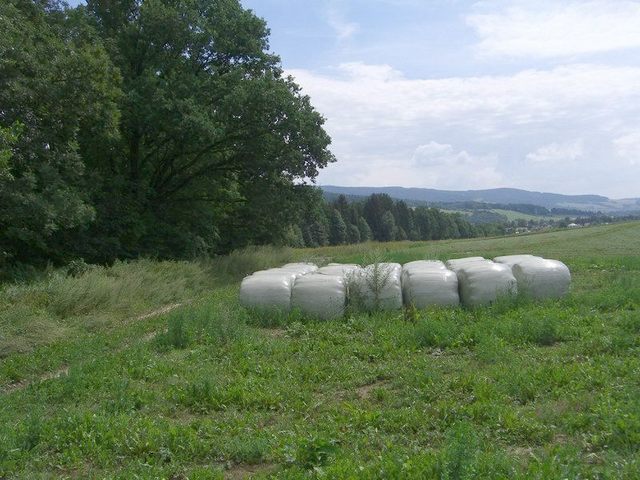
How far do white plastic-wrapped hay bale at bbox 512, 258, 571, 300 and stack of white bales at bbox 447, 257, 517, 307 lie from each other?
30 cm

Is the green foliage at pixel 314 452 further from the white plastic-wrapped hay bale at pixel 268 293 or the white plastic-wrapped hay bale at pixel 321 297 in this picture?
the white plastic-wrapped hay bale at pixel 268 293

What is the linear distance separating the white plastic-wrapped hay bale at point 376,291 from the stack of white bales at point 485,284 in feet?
3.93

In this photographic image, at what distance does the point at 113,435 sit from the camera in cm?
530

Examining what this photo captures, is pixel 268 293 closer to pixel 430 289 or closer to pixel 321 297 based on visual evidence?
pixel 321 297

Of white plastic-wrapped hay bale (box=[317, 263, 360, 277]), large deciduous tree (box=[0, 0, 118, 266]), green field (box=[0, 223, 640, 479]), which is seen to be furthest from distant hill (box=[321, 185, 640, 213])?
green field (box=[0, 223, 640, 479])

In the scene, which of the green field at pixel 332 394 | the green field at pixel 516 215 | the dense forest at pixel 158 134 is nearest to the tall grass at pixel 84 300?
the green field at pixel 332 394

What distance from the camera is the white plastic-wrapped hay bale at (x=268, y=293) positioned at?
1116cm

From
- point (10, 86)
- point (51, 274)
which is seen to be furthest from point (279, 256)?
point (10, 86)

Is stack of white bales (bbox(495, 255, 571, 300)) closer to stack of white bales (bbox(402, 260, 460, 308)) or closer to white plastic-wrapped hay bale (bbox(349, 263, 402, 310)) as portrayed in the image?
stack of white bales (bbox(402, 260, 460, 308))

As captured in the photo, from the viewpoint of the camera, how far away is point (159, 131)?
2367 centimetres

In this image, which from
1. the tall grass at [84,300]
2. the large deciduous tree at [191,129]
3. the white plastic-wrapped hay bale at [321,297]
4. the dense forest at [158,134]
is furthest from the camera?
the large deciduous tree at [191,129]

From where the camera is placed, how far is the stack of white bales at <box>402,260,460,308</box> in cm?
1114

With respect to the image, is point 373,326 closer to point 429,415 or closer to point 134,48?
point 429,415

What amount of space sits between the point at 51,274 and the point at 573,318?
12.3m
